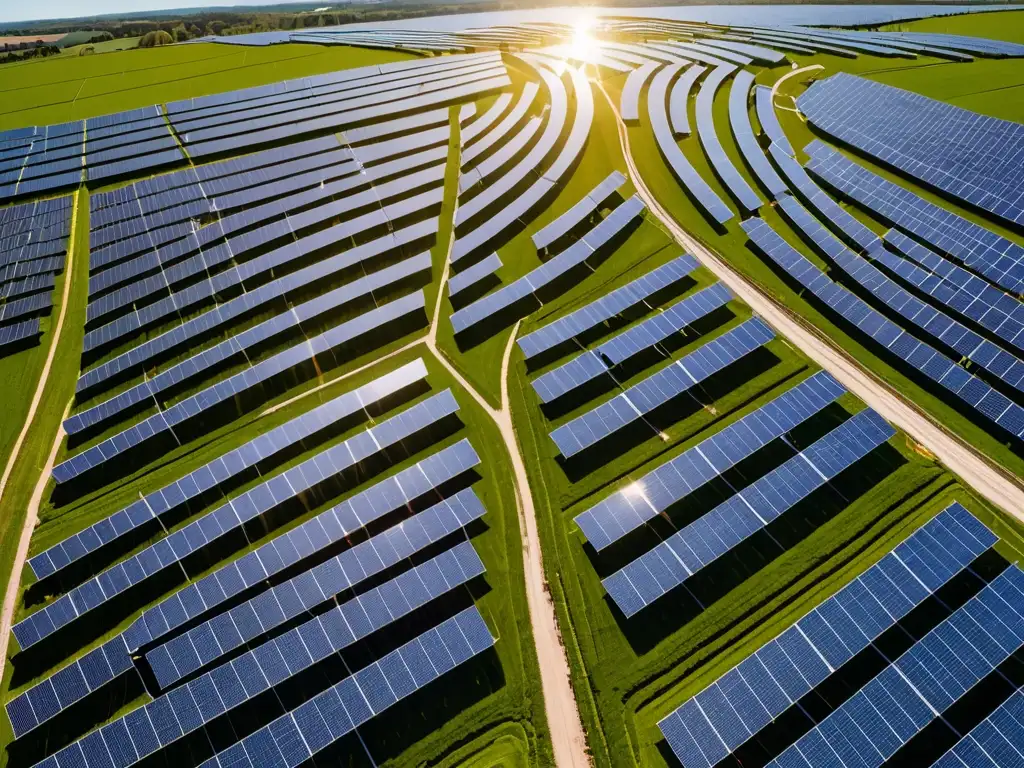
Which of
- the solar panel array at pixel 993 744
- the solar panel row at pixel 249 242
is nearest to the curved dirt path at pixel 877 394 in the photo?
the solar panel array at pixel 993 744

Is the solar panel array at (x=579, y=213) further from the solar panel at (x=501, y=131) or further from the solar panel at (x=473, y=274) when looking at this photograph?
the solar panel at (x=501, y=131)

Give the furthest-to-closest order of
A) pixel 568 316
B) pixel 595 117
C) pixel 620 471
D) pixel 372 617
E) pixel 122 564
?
pixel 595 117 → pixel 568 316 → pixel 620 471 → pixel 122 564 → pixel 372 617

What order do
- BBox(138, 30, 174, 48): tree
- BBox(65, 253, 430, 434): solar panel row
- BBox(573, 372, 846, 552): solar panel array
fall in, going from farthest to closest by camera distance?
BBox(138, 30, 174, 48): tree, BBox(65, 253, 430, 434): solar panel row, BBox(573, 372, 846, 552): solar panel array

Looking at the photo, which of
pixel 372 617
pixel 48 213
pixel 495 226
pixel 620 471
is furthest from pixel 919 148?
pixel 48 213

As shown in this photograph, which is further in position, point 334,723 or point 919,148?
point 919,148

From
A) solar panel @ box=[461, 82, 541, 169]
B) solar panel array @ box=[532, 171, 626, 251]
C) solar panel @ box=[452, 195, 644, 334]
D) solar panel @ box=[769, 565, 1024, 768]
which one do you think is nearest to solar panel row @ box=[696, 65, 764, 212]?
solar panel @ box=[452, 195, 644, 334]

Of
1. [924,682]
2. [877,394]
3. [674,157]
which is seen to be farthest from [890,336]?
[674,157]

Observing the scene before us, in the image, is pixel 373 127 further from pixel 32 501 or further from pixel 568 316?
pixel 32 501

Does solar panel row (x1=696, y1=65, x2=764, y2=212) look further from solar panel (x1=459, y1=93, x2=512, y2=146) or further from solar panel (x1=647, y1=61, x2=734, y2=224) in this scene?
solar panel (x1=459, y1=93, x2=512, y2=146)
